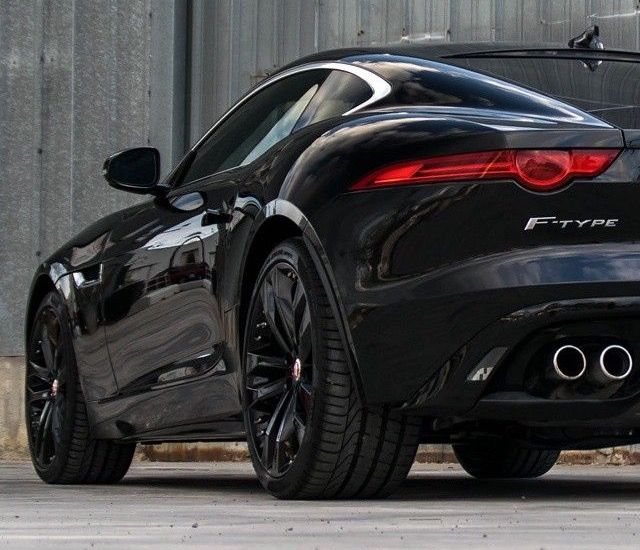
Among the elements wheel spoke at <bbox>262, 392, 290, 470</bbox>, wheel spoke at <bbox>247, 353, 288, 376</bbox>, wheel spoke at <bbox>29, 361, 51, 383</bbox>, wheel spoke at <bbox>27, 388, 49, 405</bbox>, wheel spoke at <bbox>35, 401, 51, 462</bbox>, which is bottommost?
wheel spoke at <bbox>35, 401, 51, 462</bbox>

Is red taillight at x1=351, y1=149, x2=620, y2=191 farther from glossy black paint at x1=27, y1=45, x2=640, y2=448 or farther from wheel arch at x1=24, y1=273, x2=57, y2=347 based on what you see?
wheel arch at x1=24, y1=273, x2=57, y2=347

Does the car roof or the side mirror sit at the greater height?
the car roof

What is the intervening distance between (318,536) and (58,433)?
3.38 m

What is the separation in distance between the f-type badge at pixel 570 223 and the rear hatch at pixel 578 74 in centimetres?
37

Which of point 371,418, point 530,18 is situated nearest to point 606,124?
point 371,418

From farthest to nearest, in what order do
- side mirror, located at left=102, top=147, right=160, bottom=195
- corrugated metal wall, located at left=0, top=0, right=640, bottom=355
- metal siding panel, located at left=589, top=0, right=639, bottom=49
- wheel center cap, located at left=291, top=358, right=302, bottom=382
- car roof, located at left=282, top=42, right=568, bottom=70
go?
1. corrugated metal wall, located at left=0, top=0, right=640, bottom=355
2. metal siding panel, located at left=589, top=0, right=639, bottom=49
3. side mirror, located at left=102, top=147, right=160, bottom=195
4. car roof, located at left=282, top=42, right=568, bottom=70
5. wheel center cap, located at left=291, top=358, right=302, bottom=382

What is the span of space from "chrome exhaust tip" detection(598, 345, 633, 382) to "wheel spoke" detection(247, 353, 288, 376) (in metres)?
1.02

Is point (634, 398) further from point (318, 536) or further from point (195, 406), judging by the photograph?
point (195, 406)

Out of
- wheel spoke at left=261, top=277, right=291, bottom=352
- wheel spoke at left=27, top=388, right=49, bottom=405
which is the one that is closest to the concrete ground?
wheel spoke at left=261, top=277, right=291, bottom=352

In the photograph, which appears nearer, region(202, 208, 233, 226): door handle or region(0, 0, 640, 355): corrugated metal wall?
region(202, 208, 233, 226): door handle

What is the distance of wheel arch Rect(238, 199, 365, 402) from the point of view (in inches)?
193

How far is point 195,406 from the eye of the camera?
5.92 meters

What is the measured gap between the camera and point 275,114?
19.7 feet

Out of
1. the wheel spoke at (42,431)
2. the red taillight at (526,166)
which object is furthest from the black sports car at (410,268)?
the wheel spoke at (42,431)
